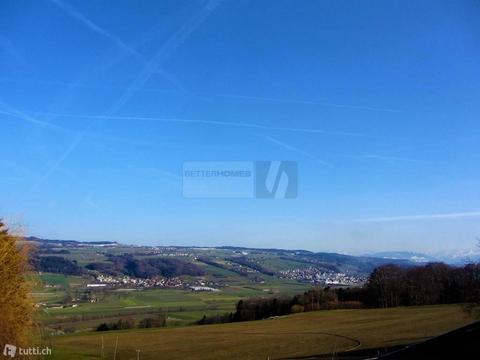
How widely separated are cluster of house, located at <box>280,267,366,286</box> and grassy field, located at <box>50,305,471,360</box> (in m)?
35.0

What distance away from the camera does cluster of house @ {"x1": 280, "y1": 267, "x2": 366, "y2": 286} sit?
350 ft

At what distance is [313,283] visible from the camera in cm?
12281

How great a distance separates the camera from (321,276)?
126312 millimetres

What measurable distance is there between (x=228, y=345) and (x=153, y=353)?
7.24m

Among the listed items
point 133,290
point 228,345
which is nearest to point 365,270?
point 133,290

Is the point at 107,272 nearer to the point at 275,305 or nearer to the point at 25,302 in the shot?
the point at 275,305

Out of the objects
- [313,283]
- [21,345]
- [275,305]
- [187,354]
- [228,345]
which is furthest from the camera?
[313,283]

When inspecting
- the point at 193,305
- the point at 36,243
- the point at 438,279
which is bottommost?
the point at 193,305

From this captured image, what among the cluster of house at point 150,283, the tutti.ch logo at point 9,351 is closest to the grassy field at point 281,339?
the tutti.ch logo at point 9,351

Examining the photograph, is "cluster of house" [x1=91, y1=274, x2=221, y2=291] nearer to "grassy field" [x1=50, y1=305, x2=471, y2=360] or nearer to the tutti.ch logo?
"grassy field" [x1=50, y1=305, x2=471, y2=360]

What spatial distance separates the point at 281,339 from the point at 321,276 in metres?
79.5

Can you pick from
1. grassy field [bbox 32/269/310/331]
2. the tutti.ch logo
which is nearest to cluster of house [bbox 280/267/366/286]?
grassy field [bbox 32/269/310/331]

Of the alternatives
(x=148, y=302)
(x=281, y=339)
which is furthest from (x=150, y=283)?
(x=281, y=339)

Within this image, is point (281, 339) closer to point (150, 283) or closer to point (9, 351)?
point (9, 351)
